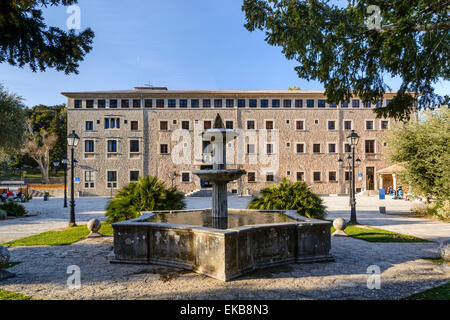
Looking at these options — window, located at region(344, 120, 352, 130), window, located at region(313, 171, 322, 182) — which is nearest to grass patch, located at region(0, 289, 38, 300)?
window, located at region(313, 171, 322, 182)

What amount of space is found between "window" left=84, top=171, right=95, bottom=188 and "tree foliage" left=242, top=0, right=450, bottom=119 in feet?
103

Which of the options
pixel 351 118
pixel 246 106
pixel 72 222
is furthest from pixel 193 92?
pixel 72 222

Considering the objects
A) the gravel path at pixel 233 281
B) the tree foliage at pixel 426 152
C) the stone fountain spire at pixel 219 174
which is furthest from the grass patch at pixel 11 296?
the tree foliage at pixel 426 152

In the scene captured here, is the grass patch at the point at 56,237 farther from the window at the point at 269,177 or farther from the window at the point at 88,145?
the window at the point at 269,177

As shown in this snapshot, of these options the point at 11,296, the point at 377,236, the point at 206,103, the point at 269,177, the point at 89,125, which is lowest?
the point at 377,236

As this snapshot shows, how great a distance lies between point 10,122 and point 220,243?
689 inches

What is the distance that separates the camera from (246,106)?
3409 centimetres

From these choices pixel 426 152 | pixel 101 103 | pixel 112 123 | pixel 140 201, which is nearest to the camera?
pixel 140 201

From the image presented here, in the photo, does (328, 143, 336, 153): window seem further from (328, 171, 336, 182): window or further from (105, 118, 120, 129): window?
(105, 118, 120, 129): window

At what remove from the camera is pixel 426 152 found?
47.8ft

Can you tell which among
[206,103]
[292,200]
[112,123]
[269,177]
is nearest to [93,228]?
[292,200]

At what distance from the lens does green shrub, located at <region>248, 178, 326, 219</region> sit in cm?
957

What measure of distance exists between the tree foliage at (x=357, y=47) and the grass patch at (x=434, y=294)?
16.1ft

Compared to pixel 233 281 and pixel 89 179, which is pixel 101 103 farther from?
pixel 233 281
